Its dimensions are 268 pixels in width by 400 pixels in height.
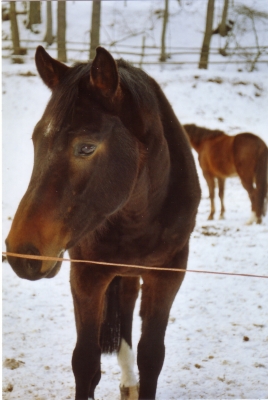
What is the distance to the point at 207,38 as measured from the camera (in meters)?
1.84

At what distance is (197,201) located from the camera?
1522 mm

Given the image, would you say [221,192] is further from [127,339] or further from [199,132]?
[127,339]

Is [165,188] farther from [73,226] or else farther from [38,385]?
[38,385]

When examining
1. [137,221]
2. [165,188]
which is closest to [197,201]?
[165,188]

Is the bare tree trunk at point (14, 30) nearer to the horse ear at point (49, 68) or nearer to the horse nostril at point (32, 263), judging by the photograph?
the horse ear at point (49, 68)

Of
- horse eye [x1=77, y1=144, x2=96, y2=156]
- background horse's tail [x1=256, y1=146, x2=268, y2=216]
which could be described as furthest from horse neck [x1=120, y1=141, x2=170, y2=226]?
background horse's tail [x1=256, y1=146, x2=268, y2=216]

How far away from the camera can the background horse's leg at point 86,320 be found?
4.48 feet

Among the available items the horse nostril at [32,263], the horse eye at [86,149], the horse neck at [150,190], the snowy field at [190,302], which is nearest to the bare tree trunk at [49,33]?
the snowy field at [190,302]

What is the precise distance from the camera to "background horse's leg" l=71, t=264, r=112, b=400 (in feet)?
4.48

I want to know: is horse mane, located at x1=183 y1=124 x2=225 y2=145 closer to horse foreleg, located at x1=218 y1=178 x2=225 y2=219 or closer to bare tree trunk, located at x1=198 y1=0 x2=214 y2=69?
horse foreleg, located at x1=218 y1=178 x2=225 y2=219

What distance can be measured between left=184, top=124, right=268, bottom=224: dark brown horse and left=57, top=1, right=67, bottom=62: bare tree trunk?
84cm

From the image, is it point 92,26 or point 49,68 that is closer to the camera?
point 49,68

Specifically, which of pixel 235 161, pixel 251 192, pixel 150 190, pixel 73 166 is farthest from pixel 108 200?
pixel 235 161

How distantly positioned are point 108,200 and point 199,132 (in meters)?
1.41
